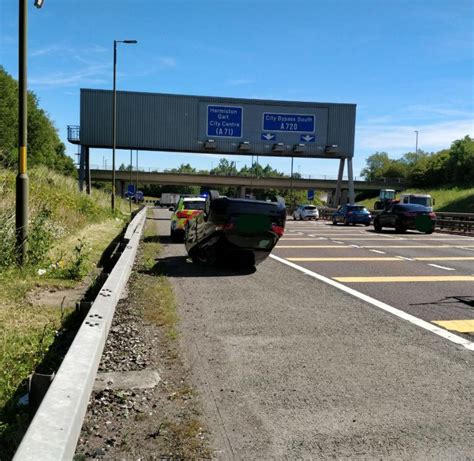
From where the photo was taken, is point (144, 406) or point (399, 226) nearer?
point (144, 406)

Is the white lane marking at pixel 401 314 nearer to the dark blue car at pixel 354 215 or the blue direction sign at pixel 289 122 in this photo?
the dark blue car at pixel 354 215

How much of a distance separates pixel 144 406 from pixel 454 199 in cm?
7105

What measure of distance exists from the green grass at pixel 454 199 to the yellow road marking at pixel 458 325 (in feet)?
189

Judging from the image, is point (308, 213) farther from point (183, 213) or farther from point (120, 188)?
point (120, 188)

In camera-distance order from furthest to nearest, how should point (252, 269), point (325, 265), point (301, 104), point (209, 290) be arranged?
point (301, 104) < point (325, 265) < point (252, 269) < point (209, 290)

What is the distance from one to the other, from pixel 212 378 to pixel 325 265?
328 inches

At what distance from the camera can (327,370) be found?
4.84 m

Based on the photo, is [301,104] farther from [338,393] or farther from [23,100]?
[338,393]

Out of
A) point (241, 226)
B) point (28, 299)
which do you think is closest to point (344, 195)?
point (241, 226)

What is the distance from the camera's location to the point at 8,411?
139 inches

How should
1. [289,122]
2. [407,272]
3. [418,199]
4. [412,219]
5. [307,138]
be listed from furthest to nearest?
[307,138] → [289,122] → [418,199] → [412,219] → [407,272]

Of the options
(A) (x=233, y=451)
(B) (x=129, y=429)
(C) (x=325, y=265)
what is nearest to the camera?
(A) (x=233, y=451)

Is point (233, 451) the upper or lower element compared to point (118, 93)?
lower

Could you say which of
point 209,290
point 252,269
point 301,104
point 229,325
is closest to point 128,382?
point 229,325
